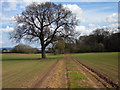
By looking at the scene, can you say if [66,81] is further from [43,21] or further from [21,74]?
[43,21]

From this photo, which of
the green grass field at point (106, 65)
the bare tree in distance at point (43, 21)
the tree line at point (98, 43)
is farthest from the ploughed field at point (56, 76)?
the tree line at point (98, 43)

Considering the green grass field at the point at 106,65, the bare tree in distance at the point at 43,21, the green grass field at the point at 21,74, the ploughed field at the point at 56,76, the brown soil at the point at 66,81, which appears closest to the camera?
the brown soil at the point at 66,81

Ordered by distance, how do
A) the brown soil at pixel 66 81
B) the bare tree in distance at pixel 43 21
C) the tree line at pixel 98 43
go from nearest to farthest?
the brown soil at pixel 66 81
the bare tree in distance at pixel 43 21
the tree line at pixel 98 43

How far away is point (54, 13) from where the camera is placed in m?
41.8

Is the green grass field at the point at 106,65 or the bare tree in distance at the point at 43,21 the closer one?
the green grass field at the point at 106,65

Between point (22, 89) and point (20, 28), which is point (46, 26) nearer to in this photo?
point (20, 28)

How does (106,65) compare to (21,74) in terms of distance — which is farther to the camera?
(106,65)

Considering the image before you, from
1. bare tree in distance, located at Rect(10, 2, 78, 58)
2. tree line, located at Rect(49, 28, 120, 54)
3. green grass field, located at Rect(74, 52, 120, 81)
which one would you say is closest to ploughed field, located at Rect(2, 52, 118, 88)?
green grass field, located at Rect(74, 52, 120, 81)

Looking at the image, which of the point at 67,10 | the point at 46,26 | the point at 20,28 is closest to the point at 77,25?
the point at 67,10

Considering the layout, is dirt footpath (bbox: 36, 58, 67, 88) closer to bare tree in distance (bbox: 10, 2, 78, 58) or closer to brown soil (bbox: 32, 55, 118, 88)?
brown soil (bbox: 32, 55, 118, 88)

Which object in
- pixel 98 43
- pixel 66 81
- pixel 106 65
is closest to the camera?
pixel 66 81

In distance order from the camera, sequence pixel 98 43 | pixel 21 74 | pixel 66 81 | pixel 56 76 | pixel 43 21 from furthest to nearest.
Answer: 1. pixel 98 43
2. pixel 43 21
3. pixel 21 74
4. pixel 56 76
5. pixel 66 81

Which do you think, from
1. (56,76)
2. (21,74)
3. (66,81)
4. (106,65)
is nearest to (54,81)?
(66,81)

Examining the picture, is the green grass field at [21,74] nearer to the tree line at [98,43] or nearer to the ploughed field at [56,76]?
the ploughed field at [56,76]
